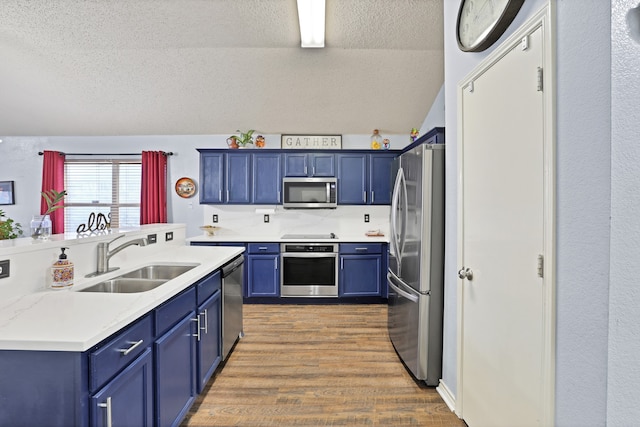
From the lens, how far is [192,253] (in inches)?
112

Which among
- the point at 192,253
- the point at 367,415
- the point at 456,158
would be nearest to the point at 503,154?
the point at 456,158

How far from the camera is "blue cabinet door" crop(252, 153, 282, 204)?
15.1ft

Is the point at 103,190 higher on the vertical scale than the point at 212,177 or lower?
lower

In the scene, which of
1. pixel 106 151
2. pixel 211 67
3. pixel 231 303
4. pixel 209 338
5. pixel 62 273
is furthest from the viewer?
pixel 106 151

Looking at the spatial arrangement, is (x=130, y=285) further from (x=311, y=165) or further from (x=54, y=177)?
(x=54, y=177)

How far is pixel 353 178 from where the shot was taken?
15.2 ft

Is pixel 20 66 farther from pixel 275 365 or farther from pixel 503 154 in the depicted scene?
pixel 503 154

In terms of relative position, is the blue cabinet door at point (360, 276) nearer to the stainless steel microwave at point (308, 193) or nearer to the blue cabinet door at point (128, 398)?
the stainless steel microwave at point (308, 193)

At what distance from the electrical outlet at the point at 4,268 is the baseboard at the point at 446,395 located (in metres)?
A: 2.55

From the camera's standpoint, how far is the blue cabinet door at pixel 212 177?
15.1 ft

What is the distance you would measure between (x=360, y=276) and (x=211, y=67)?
3232 millimetres

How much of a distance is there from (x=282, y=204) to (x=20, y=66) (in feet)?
11.6

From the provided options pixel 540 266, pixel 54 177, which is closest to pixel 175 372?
pixel 540 266

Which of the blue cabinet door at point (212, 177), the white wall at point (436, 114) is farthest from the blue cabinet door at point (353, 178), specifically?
the blue cabinet door at point (212, 177)
